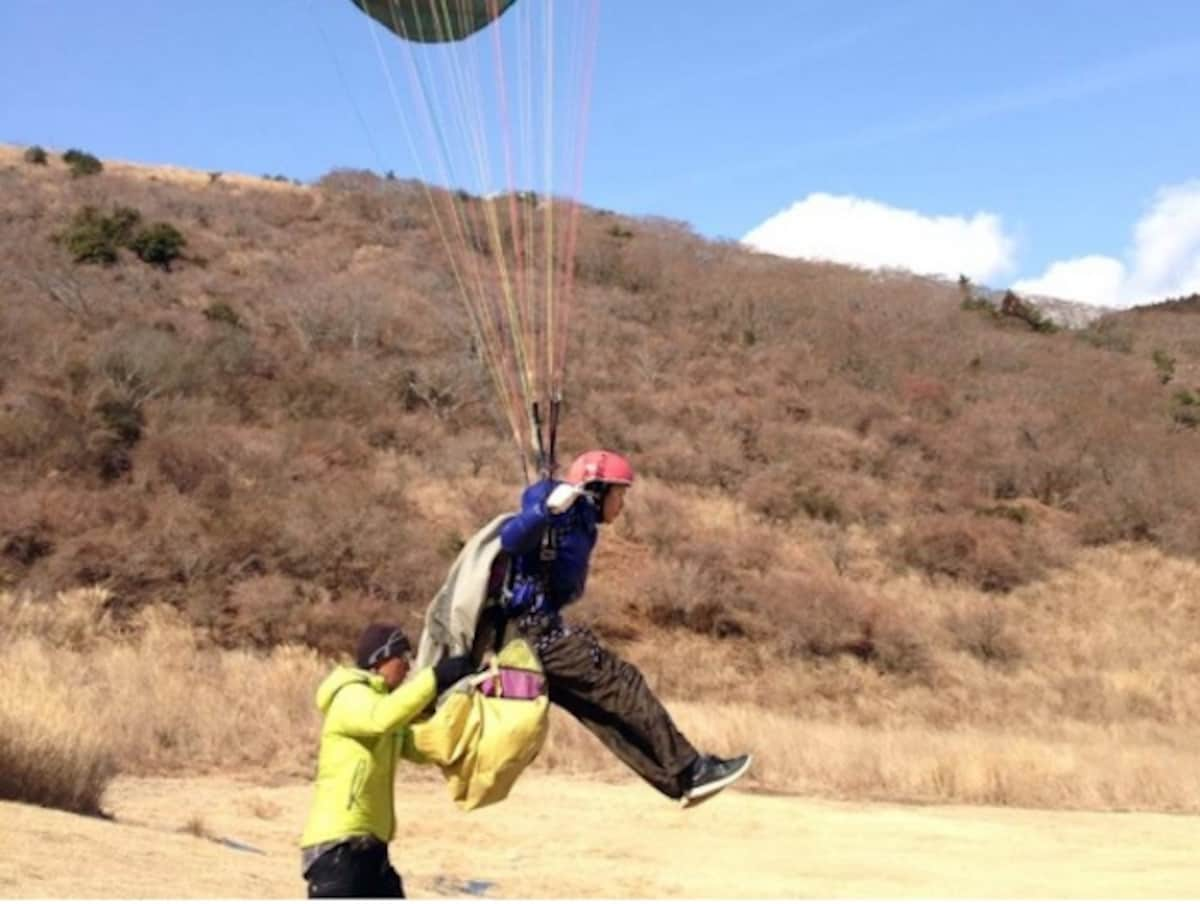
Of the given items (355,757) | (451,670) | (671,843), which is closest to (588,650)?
(451,670)

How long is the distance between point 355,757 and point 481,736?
18.8 inches

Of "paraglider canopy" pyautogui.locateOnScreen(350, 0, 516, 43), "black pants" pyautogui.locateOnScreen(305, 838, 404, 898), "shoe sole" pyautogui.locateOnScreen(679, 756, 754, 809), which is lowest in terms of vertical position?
"black pants" pyautogui.locateOnScreen(305, 838, 404, 898)

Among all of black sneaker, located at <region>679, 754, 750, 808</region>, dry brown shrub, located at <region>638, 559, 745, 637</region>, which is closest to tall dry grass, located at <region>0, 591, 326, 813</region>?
black sneaker, located at <region>679, 754, 750, 808</region>

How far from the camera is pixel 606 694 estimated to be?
5.61 meters

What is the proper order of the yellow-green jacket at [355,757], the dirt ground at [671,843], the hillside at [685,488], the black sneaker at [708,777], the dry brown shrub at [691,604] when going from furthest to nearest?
the dry brown shrub at [691,604]
the hillside at [685,488]
the dirt ground at [671,843]
the black sneaker at [708,777]
the yellow-green jacket at [355,757]

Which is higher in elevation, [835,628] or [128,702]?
[835,628]

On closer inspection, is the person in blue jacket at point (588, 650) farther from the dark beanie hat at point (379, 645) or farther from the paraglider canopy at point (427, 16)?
the paraglider canopy at point (427, 16)

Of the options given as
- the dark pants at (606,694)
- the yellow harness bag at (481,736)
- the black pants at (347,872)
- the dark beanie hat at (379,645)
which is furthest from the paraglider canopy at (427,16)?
the black pants at (347,872)

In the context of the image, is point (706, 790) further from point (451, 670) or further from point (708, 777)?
point (451, 670)

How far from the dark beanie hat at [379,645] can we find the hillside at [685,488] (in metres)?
9.87

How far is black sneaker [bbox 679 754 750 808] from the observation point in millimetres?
5641

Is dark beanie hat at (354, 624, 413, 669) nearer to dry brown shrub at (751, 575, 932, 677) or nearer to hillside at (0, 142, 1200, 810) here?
hillside at (0, 142, 1200, 810)

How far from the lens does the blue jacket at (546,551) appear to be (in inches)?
211

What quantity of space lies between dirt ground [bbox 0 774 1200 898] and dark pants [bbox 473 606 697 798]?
3499mm
